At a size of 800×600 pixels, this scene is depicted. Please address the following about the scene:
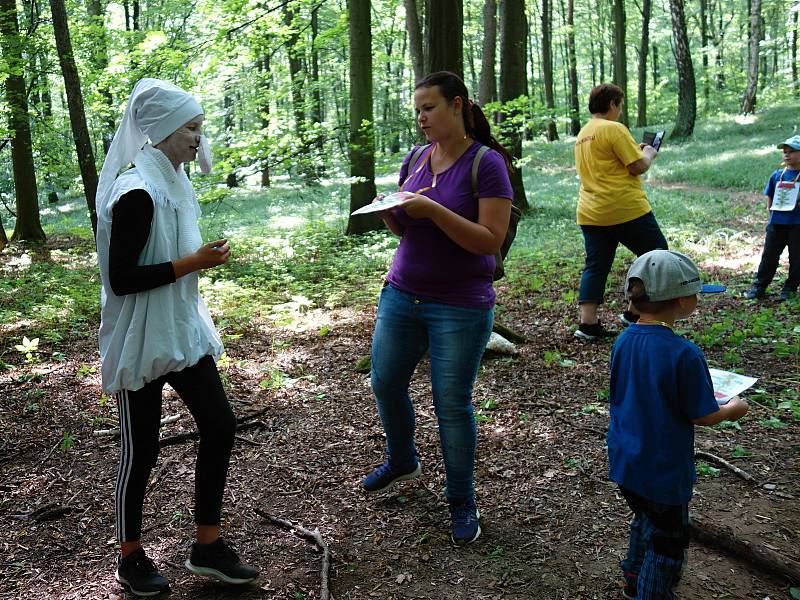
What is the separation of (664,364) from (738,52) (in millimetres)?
49541

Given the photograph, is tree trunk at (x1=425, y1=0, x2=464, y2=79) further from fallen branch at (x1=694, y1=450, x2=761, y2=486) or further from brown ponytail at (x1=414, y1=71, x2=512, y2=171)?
fallen branch at (x1=694, y1=450, x2=761, y2=486)

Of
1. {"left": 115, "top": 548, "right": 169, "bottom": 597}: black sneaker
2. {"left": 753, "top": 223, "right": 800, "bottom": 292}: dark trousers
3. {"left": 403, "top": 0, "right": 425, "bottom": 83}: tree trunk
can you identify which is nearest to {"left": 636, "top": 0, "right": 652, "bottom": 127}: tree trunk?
{"left": 403, "top": 0, "right": 425, "bottom": 83}: tree trunk

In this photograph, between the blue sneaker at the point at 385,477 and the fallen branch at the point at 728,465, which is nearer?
the fallen branch at the point at 728,465

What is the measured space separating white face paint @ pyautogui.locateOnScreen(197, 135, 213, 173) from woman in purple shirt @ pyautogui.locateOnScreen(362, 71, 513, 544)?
0.89m

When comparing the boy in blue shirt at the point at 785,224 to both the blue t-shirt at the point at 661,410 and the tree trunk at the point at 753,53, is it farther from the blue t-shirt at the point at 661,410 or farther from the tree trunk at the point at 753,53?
the tree trunk at the point at 753,53

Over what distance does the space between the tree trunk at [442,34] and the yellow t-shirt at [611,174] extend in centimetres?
168

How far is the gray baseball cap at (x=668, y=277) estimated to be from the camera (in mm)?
Answer: 2385

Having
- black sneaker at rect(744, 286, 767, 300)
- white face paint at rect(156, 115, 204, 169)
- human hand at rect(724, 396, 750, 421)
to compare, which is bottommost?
black sneaker at rect(744, 286, 767, 300)

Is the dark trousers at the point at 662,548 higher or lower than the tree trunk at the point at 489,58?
lower

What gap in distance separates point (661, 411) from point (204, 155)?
225 centimetres

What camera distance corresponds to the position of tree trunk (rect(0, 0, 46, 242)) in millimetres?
11047

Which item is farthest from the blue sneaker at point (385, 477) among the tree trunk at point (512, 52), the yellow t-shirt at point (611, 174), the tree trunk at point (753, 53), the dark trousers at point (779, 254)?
the tree trunk at point (753, 53)

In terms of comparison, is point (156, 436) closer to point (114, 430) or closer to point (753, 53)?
point (114, 430)

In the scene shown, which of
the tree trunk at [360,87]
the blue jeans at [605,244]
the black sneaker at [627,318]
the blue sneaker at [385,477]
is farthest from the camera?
the tree trunk at [360,87]
